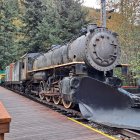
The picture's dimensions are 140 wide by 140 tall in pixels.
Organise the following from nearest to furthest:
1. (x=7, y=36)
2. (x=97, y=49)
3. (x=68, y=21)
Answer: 1. (x=97, y=49)
2. (x=68, y=21)
3. (x=7, y=36)

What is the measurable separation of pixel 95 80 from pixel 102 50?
4.98 ft

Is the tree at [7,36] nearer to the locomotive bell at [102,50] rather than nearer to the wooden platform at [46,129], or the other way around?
the locomotive bell at [102,50]

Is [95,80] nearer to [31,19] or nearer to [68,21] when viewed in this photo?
[68,21]

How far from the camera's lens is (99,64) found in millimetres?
9820

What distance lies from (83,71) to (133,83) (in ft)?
29.7

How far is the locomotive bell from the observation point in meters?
9.72

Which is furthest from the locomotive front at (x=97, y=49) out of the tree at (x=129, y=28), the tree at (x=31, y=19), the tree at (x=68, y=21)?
the tree at (x=31, y=19)

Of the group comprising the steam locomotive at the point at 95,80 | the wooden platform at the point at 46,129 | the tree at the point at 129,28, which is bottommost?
the wooden platform at the point at 46,129

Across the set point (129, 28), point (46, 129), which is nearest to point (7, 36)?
point (129, 28)

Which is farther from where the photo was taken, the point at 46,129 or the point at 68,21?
the point at 68,21

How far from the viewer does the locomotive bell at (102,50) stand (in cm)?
972

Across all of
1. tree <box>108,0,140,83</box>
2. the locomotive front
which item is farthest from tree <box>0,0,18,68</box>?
the locomotive front

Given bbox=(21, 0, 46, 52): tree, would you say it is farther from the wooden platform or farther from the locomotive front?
the wooden platform

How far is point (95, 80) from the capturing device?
342 inches
